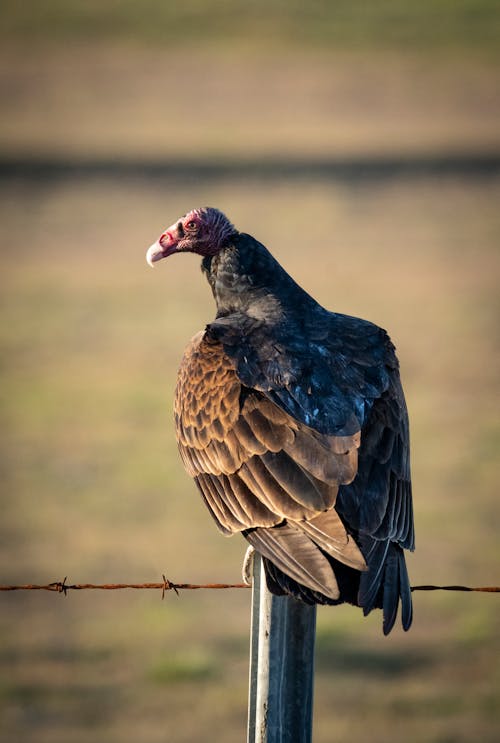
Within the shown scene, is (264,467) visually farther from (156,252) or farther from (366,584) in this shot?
(156,252)

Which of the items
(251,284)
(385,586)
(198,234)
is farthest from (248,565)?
(198,234)

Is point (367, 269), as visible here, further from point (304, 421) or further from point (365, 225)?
point (304, 421)

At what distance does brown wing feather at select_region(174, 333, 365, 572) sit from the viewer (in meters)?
3.87

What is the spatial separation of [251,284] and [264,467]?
4.12ft

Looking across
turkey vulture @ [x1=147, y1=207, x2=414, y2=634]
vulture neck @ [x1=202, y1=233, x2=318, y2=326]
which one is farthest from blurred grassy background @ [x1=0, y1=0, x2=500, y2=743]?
turkey vulture @ [x1=147, y1=207, x2=414, y2=634]

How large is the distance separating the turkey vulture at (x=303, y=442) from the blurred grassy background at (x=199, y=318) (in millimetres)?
3144

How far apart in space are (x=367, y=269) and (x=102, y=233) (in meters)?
4.89

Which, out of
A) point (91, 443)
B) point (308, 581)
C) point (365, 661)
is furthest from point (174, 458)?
point (308, 581)

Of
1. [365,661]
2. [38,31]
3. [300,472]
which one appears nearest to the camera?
[300,472]

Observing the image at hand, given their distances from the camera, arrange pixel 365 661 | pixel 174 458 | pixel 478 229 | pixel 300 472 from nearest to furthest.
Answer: pixel 300 472 → pixel 365 661 → pixel 174 458 → pixel 478 229

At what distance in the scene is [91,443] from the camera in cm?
1255

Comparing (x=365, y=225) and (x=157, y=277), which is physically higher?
(x=365, y=225)

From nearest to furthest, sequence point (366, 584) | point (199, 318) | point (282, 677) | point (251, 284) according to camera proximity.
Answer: point (282, 677)
point (366, 584)
point (251, 284)
point (199, 318)

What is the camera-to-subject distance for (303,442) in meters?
4.10
